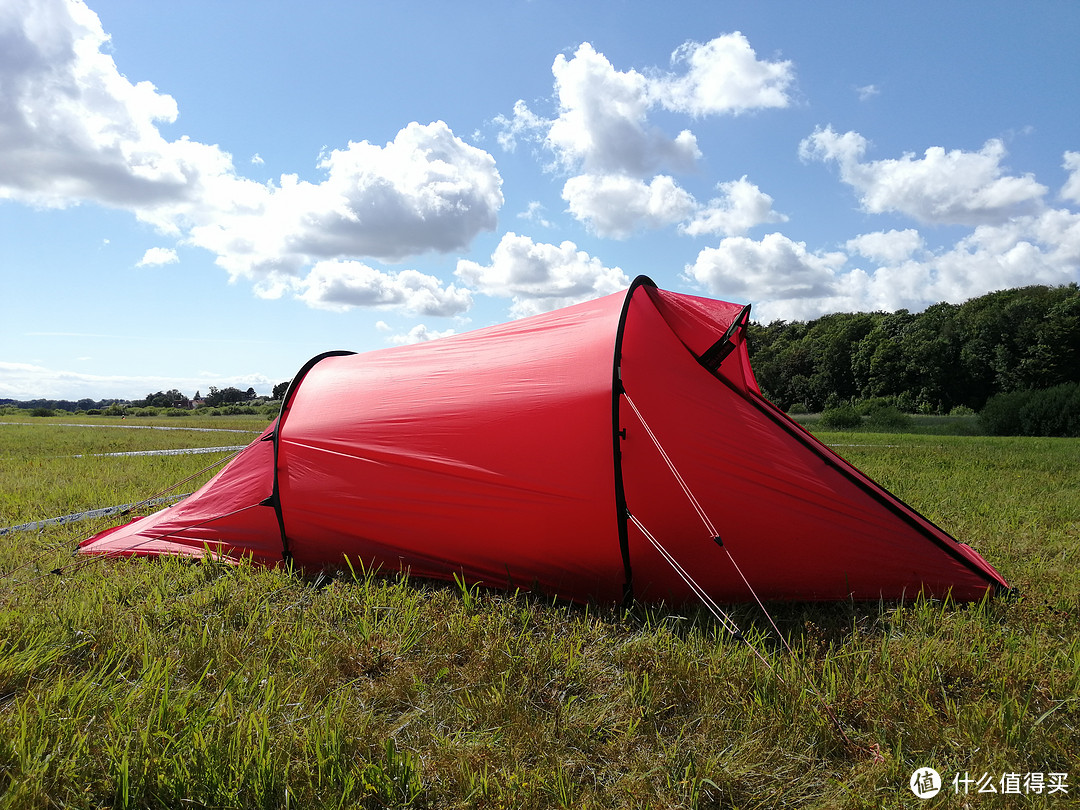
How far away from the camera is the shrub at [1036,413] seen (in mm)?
26656

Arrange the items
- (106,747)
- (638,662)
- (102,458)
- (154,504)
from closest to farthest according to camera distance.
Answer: (106,747)
(638,662)
(154,504)
(102,458)

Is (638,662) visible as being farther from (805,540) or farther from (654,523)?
(805,540)

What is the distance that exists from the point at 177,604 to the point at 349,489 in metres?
1.39

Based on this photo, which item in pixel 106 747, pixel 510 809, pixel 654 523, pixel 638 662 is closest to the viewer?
pixel 510 809

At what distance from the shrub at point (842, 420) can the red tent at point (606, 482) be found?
3066 centimetres

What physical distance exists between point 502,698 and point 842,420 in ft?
111

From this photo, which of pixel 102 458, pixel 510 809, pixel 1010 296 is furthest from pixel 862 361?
pixel 510 809

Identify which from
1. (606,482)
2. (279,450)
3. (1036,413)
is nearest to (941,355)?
(1036,413)

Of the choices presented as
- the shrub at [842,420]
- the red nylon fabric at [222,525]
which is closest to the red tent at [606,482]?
the red nylon fabric at [222,525]

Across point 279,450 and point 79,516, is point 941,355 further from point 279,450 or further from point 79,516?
point 79,516

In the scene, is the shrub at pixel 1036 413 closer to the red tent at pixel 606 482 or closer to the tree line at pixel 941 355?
the tree line at pixel 941 355

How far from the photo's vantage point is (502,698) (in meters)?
3.12

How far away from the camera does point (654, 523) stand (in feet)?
13.8

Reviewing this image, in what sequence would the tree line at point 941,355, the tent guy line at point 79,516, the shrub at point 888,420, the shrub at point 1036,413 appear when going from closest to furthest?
1. the tent guy line at point 79,516
2. the shrub at point 1036,413
3. the shrub at point 888,420
4. the tree line at point 941,355
